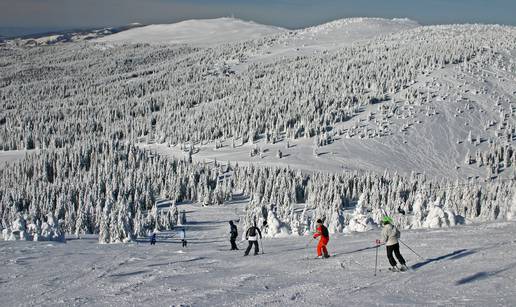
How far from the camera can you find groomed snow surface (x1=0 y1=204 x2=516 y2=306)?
1536 cm

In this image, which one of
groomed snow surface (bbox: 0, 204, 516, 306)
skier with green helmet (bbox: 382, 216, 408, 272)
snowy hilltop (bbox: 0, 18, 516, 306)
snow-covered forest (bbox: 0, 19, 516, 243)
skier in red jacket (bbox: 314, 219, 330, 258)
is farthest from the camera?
snow-covered forest (bbox: 0, 19, 516, 243)

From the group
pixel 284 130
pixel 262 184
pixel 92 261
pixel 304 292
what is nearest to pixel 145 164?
pixel 262 184

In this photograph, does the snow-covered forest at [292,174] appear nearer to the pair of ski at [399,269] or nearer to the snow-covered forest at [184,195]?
the snow-covered forest at [184,195]

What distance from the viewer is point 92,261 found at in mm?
22859

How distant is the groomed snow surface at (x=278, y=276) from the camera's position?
1536 centimetres

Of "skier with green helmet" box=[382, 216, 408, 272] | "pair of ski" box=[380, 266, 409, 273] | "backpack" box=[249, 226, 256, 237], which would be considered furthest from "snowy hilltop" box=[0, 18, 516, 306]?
"backpack" box=[249, 226, 256, 237]

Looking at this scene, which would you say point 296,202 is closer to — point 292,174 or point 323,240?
point 292,174

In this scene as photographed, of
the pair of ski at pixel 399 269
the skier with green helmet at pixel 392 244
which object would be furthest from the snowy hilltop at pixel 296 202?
the pair of ski at pixel 399 269

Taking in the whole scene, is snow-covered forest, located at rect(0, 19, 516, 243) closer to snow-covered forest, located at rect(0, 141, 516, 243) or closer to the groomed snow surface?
snow-covered forest, located at rect(0, 141, 516, 243)

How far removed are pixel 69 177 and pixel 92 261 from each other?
122m

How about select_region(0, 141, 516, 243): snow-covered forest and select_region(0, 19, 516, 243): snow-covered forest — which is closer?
select_region(0, 141, 516, 243): snow-covered forest

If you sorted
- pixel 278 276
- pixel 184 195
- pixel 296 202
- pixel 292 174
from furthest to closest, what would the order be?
1. pixel 292 174
2. pixel 184 195
3. pixel 296 202
4. pixel 278 276

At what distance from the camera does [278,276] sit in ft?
61.5

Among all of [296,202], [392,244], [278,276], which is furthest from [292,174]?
[392,244]
